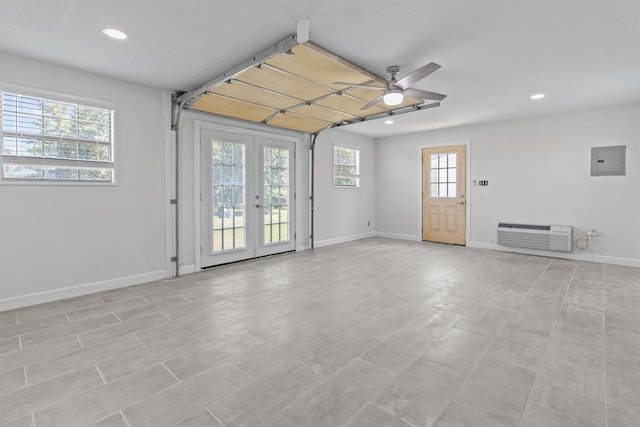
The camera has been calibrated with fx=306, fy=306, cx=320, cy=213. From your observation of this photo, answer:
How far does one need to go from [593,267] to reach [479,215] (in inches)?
83.0

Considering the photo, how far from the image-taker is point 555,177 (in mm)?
5738

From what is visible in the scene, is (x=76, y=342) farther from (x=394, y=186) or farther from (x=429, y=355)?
(x=394, y=186)

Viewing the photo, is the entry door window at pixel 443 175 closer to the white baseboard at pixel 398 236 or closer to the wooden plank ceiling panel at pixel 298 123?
the white baseboard at pixel 398 236

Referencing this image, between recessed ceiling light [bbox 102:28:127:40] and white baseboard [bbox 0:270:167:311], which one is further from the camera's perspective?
white baseboard [bbox 0:270:167:311]

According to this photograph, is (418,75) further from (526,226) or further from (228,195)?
(526,226)

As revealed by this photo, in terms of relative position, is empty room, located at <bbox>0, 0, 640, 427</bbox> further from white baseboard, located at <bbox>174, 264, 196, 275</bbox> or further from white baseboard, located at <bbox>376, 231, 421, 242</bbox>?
white baseboard, located at <bbox>376, 231, 421, 242</bbox>

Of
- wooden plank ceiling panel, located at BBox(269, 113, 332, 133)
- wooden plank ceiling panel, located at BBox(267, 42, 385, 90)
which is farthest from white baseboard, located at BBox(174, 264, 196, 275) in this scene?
wooden plank ceiling panel, located at BBox(267, 42, 385, 90)

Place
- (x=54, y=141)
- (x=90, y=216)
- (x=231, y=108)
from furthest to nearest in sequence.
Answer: (x=231, y=108)
(x=90, y=216)
(x=54, y=141)

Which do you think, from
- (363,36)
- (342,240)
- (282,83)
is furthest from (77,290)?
(342,240)

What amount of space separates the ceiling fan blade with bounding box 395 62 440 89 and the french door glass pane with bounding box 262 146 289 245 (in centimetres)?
301

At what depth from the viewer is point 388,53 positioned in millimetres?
3240

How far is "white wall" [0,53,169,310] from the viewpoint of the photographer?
10.9 ft

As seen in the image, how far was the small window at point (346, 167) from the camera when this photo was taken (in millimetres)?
7289

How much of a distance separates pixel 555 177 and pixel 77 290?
25.5ft
